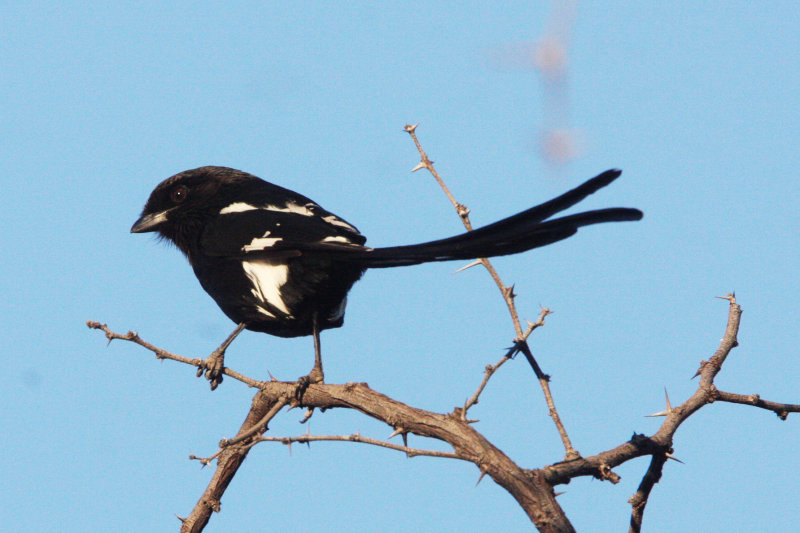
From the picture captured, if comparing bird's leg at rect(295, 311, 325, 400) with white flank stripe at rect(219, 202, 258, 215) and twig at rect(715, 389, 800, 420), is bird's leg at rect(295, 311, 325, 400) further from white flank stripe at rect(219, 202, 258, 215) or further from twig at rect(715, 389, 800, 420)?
twig at rect(715, 389, 800, 420)

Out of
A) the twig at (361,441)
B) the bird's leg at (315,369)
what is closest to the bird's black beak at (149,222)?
the bird's leg at (315,369)

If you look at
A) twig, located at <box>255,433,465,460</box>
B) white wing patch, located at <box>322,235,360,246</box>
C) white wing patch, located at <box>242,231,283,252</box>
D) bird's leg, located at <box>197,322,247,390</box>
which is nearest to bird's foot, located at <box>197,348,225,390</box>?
bird's leg, located at <box>197,322,247,390</box>

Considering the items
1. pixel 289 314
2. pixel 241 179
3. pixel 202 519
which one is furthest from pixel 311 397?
pixel 241 179

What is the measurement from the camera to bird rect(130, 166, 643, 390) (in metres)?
4.29

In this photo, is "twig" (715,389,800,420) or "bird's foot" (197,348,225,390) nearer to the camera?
"twig" (715,389,800,420)

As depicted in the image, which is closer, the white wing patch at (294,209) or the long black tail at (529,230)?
the long black tail at (529,230)

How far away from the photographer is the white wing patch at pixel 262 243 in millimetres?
4398

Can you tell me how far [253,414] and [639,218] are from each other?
1.97 m

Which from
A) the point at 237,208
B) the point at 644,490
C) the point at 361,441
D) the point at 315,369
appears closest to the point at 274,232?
A: the point at 237,208

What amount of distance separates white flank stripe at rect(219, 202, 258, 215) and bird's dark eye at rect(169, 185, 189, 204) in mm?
419

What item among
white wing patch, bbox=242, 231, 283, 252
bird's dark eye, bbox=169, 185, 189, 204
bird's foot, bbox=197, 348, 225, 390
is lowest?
bird's foot, bbox=197, 348, 225, 390

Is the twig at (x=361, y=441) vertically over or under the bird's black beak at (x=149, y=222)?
under

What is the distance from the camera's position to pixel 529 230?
10.1ft

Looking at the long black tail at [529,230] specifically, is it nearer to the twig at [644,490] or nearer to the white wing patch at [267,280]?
the twig at [644,490]
